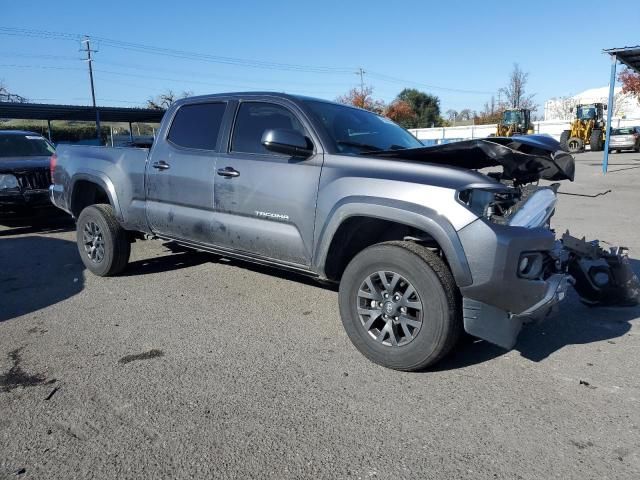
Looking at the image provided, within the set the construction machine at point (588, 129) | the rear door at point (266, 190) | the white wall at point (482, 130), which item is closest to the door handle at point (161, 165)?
the rear door at point (266, 190)

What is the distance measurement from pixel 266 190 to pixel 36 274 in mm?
3458

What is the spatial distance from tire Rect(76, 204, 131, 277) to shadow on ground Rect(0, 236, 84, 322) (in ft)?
0.86

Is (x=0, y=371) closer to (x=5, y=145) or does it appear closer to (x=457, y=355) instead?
(x=457, y=355)

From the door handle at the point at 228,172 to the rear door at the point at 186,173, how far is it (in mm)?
113

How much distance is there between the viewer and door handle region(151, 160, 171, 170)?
16.1 ft

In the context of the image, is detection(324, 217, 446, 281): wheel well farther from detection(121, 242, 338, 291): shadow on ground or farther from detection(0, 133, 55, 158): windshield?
detection(0, 133, 55, 158): windshield

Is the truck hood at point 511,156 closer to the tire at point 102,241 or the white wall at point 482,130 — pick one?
the tire at point 102,241

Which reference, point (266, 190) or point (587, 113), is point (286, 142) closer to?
point (266, 190)

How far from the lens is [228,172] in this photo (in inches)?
172

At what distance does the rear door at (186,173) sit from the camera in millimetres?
4609

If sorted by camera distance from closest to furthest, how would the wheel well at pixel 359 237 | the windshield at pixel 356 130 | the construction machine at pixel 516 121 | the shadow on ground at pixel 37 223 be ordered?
the wheel well at pixel 359 237
the windshield at pixel 356 130
the shadow on ground at pixel 37 223
the construction machine at pixel 516 121

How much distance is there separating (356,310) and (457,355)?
811 mm

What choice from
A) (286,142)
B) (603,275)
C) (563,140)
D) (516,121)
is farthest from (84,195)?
(516,121)

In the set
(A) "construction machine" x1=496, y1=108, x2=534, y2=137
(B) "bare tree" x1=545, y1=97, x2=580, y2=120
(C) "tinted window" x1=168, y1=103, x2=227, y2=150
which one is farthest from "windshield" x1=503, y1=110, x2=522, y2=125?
(B) "bare tree" x1=545, y1=97, x2=580, y2=120
